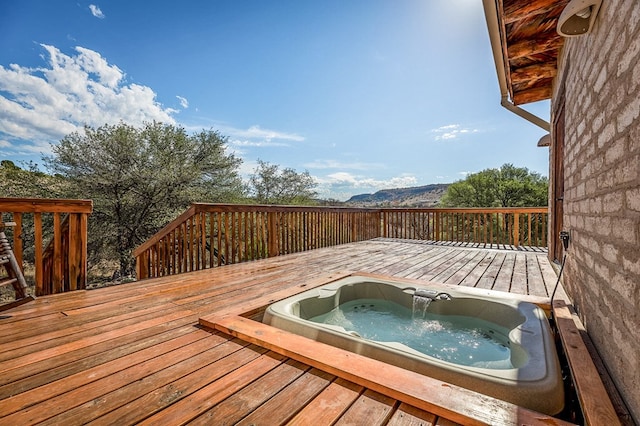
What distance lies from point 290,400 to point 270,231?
3.58 meters

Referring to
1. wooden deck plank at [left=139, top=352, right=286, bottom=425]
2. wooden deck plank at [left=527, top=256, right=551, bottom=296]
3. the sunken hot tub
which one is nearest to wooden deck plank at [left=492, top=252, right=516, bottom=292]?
wooden deck plank at [left=527, top=256, right=551, bottom=296]

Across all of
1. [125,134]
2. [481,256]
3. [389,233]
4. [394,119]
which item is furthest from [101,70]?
[481,256]

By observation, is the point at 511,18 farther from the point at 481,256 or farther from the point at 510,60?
the point at 481,256

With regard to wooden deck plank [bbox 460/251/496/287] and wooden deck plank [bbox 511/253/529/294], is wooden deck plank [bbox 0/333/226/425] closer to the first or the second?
wooden deck plank [bbox 460/251/496/287]

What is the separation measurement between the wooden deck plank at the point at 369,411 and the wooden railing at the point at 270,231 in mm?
2790

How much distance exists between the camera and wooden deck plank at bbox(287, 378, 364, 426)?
984mm

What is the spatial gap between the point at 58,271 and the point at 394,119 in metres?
9.52

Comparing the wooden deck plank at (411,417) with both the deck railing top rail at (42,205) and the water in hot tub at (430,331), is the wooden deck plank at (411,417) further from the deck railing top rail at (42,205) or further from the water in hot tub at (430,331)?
the deck railing top rail at (42,205)

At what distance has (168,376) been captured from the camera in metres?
1.26

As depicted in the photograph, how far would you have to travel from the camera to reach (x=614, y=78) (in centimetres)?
→ 118

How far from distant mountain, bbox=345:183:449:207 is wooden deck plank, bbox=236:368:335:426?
56.6ft

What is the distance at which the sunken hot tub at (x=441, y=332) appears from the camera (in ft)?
3.75

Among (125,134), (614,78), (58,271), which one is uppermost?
(125,134)

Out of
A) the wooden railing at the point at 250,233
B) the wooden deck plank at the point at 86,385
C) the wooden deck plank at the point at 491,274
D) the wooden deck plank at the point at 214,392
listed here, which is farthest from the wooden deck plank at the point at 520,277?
the wooden railing at the point at 250,233
